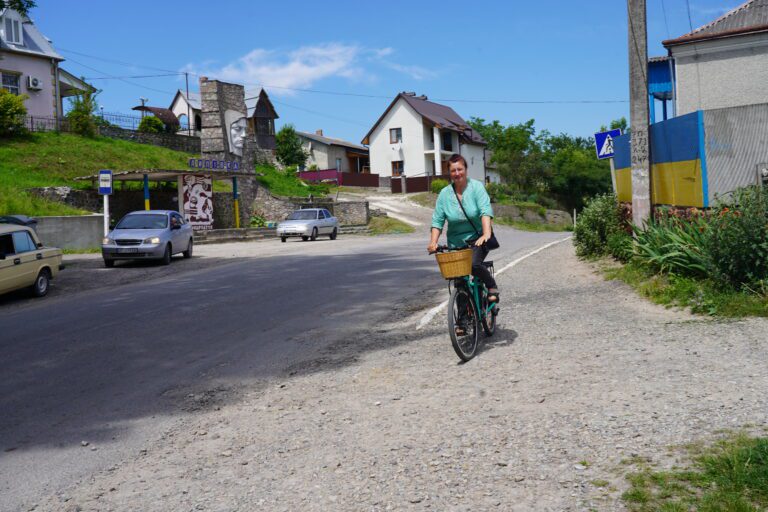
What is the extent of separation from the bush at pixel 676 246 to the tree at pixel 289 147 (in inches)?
2288

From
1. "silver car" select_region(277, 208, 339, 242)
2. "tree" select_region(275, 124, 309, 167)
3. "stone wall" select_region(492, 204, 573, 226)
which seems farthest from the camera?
"tree" select_region(275, 124, 309, 167)

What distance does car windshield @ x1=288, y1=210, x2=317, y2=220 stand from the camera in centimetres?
3409

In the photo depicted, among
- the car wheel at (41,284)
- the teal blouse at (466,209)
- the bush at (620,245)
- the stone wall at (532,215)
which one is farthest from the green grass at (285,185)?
the teal blouse at (466,209)

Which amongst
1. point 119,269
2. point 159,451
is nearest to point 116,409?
point 159,451

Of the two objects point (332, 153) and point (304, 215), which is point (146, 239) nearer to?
point (304, 215)

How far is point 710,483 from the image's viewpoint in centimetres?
358

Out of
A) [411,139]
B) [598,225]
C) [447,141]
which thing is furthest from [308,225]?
[447,141]

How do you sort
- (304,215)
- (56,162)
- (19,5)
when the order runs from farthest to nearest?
1. (56,162)
2. (304,215)
3. (19,5)

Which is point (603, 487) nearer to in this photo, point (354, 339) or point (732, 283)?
point (354, 339)

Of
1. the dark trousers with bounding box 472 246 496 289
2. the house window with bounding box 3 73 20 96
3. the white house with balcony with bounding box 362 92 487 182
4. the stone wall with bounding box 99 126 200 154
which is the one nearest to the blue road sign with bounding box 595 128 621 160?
the dark trousers with bounding box 472 246 496 289

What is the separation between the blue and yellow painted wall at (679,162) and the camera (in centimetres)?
1056

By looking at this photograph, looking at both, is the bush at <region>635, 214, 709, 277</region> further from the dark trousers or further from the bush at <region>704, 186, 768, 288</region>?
the dark trousers

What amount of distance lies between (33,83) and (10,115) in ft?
29.0

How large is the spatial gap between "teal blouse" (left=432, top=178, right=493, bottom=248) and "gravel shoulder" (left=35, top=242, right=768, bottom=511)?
1228mm
